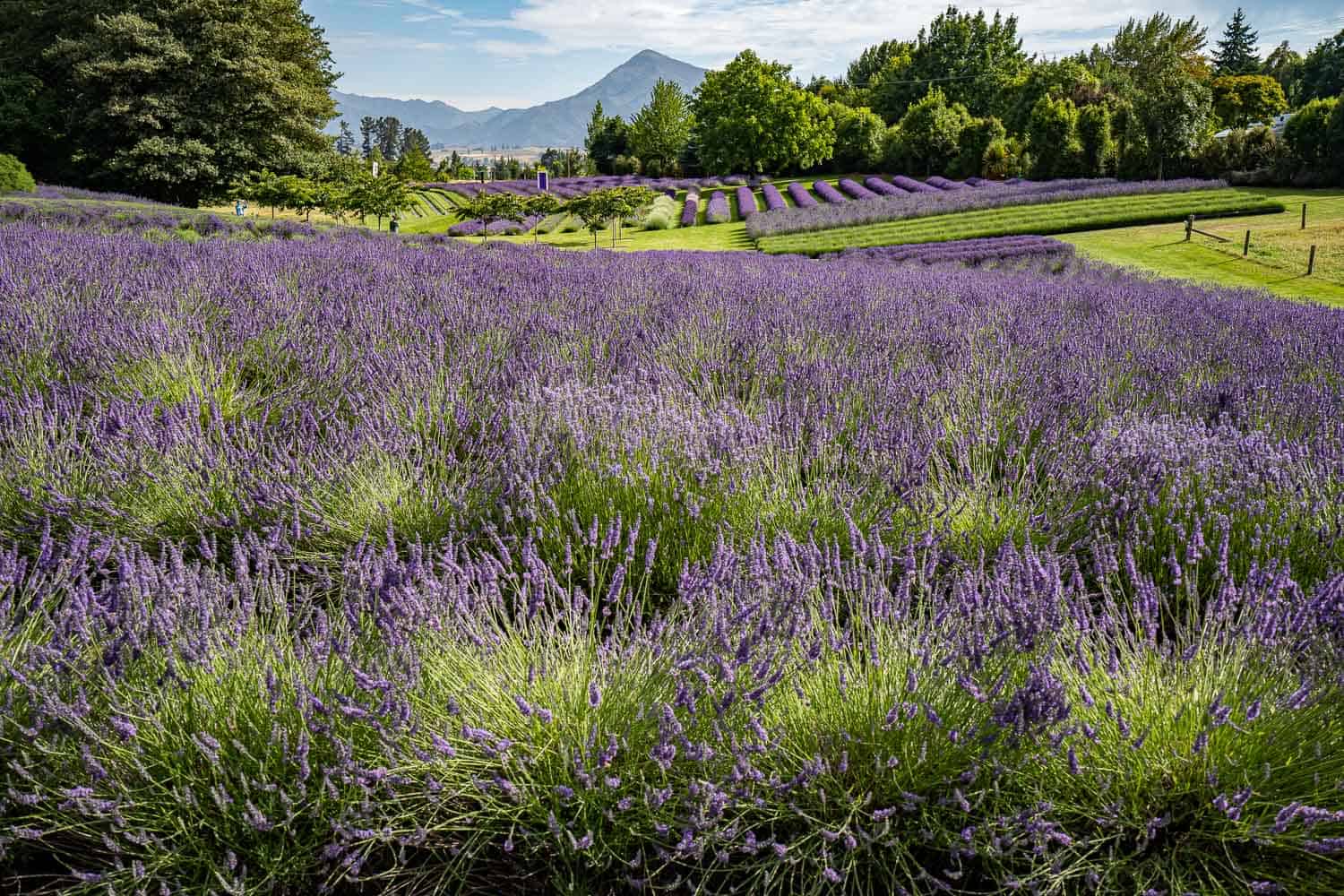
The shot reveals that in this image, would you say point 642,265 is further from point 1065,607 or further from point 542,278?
point 1065,607

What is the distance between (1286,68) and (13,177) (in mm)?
82079

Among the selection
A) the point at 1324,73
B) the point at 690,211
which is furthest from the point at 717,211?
the point at 1324,73

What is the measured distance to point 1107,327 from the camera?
593cm

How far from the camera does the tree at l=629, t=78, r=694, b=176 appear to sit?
52000 mm

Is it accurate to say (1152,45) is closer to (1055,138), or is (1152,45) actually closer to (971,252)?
(1055,138)

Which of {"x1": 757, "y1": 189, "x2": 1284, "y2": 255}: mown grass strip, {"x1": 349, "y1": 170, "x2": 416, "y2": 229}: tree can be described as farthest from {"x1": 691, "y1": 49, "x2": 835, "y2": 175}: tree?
{"x1": 349, "y1": 170, "x2": 416, "y2": 229}: tree

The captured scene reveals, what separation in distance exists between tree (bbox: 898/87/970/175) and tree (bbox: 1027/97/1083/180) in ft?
17.7

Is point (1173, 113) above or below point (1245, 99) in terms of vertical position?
below

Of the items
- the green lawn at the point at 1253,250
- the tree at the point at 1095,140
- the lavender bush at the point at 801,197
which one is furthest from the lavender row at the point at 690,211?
the tree at the point at 1095,140

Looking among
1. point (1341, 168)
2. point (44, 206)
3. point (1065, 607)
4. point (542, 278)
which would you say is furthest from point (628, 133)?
point (1065, 607)

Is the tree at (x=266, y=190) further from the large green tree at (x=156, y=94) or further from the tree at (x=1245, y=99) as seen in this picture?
the tree at (x=1245, y=99)

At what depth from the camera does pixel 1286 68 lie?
6294 cm

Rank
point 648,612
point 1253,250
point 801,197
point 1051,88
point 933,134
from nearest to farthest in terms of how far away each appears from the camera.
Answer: point 648,612
point 1253,250
point 801,197
point 933,134
point 1051,88

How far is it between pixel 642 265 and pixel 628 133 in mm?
50171
